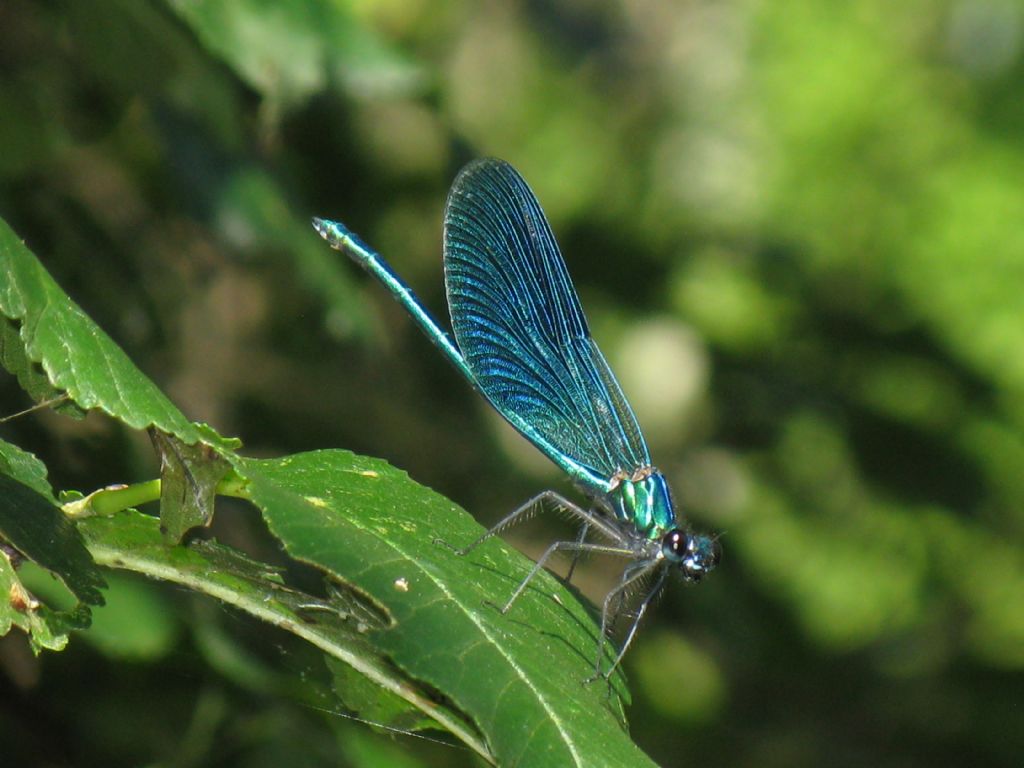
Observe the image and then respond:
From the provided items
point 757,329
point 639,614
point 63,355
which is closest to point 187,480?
point 63,355

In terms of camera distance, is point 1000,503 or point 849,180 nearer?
point 1000,503

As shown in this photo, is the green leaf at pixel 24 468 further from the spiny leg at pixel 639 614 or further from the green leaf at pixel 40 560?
the spiny leg at pixel 639 614

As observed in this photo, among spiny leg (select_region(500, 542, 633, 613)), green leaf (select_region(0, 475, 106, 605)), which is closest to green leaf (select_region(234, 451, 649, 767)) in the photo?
green leaf (select_region(0, 475, 106, 605))

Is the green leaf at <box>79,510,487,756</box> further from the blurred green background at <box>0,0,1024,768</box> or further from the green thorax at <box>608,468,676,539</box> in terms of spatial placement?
the blurred green background at <box>0,0,1024,768</box>

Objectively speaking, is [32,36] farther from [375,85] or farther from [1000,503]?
[1000,503]

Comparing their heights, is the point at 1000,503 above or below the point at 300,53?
above

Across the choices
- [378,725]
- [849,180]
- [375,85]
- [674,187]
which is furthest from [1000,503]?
[378,725]

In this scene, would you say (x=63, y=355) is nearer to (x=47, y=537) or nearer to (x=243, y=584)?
(x=47, y=537)
